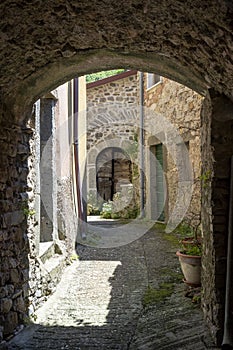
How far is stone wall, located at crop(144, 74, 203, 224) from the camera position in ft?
22.1

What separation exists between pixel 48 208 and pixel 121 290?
4.42 ft

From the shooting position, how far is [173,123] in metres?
7.83

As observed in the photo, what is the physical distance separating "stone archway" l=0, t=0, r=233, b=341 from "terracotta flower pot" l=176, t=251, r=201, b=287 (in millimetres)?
492

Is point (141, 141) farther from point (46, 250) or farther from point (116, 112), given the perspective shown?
point (46, 250)

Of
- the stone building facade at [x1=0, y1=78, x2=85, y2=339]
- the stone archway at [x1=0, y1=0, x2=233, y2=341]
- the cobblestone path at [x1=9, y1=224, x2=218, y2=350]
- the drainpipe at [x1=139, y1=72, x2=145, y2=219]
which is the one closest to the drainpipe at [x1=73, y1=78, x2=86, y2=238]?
the stone building facade at [x1=0, y1=78, x2=85, y2=339]

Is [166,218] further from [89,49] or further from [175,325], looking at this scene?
[89,49]

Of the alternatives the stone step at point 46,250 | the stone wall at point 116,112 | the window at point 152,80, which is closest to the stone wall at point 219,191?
the stone step at point 46,250

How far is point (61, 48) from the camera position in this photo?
267 centimetres

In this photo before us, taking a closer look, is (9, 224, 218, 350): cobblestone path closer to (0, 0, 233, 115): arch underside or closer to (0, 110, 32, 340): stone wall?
(0, 110, 32, 340): stone wall

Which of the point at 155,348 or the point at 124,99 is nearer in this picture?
the point at 155,348

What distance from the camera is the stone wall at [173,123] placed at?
6.72 metres

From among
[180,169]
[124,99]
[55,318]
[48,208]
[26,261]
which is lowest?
[55,318]

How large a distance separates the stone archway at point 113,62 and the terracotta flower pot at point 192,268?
492 mm

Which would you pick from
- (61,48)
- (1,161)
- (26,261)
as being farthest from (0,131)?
(26,261)
